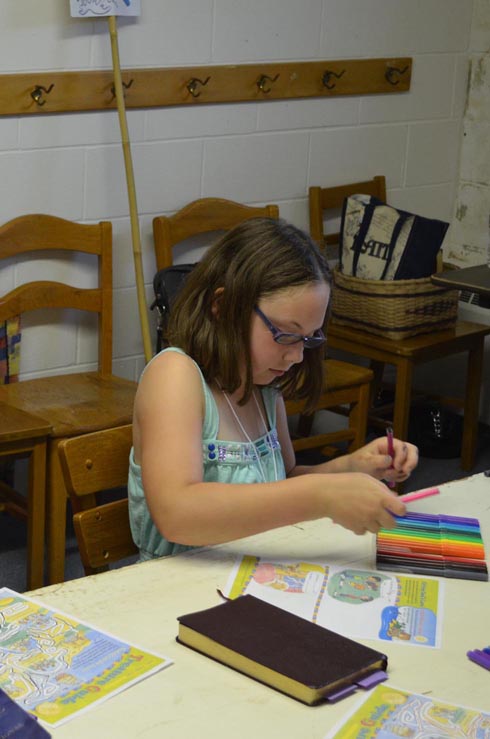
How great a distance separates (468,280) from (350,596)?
168 centimetres

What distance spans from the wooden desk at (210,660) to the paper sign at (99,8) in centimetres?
168

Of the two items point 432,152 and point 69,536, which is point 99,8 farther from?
point 432,152

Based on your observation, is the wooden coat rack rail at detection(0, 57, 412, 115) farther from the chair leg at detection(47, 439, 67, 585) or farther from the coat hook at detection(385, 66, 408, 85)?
the chair leg at detection(47, 439, 67, 585)

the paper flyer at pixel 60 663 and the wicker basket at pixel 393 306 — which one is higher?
the paper flyer at pixel 60 663

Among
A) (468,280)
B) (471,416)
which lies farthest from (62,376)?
(471,416)

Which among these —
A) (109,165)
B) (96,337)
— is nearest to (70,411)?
(96,337)

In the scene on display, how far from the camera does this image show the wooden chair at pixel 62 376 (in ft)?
8.50

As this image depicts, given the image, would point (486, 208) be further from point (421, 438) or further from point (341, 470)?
point (341, 470)

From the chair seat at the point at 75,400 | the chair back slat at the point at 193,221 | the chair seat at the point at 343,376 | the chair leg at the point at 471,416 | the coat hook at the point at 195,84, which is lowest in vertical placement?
the chair leg at the point at 471,416

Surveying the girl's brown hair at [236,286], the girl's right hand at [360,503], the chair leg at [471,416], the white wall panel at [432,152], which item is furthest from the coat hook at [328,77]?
the girl's right hand at [360,503]

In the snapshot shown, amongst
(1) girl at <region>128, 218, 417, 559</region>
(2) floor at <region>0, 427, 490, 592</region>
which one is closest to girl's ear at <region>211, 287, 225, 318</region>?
(1) girl at <region>128, 218, 417, 559</region>

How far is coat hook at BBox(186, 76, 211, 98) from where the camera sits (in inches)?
122

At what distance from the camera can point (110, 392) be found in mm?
2844

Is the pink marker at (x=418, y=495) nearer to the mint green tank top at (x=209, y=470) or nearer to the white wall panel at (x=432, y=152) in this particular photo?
A: the mint green tank top at (x=209, y=470)
